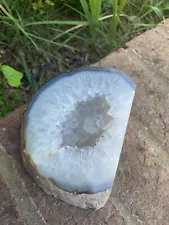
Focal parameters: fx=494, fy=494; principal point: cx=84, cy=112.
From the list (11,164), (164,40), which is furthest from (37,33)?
(11,164)

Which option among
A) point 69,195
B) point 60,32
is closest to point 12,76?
point 60,32

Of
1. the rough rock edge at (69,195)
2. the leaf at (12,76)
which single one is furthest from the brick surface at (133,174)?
the leaf at (12,76)

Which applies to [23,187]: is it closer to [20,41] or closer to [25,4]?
[20,41]

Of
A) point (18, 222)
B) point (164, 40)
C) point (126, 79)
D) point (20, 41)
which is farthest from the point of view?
point (20, 41)

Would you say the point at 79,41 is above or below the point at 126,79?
below

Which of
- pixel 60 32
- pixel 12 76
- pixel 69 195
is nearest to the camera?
pixel 69 195

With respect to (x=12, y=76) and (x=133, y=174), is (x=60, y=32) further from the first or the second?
(x=133, y=174)

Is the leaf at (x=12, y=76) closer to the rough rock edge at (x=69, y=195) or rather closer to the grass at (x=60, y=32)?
the grass at (x=60, y=32)
